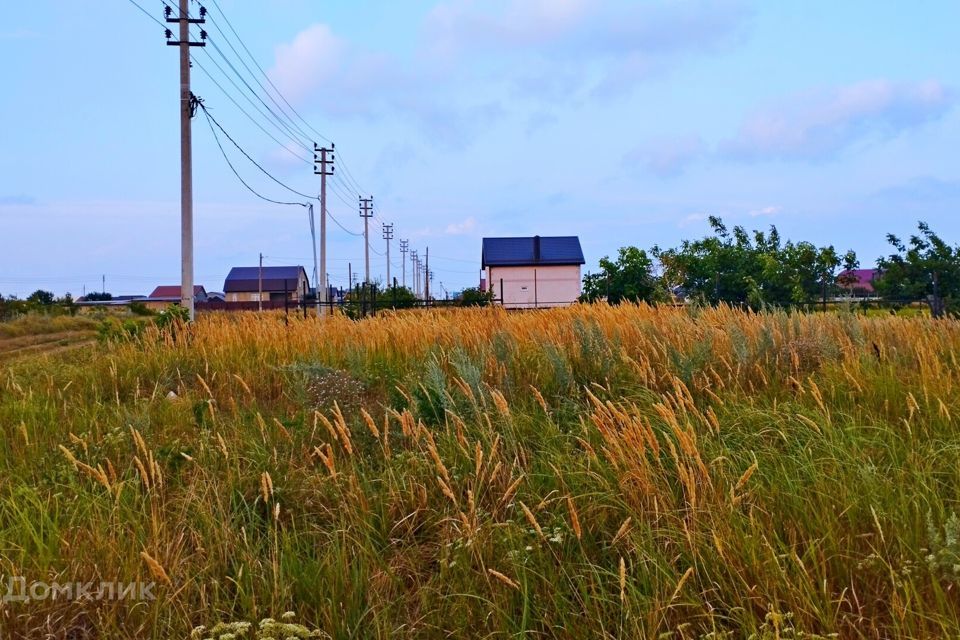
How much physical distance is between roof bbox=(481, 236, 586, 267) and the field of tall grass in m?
40.0

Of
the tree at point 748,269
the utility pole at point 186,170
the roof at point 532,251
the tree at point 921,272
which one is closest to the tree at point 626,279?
the tree at point 748,269

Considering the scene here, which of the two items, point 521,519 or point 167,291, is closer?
point 521,519

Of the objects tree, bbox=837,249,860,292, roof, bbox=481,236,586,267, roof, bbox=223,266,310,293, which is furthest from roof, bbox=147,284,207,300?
tree, bbox=837,249,860,292

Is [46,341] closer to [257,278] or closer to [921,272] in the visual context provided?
[921,272]

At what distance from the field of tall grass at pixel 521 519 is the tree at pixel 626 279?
809 inches

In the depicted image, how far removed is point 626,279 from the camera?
82.7 feet

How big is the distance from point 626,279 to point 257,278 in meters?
64.5

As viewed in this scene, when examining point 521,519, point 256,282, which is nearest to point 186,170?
point 521,519

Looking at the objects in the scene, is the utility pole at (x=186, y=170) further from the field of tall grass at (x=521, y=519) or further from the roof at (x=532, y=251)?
the roof at (x=532, y=251)

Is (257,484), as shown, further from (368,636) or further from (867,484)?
(867,484)

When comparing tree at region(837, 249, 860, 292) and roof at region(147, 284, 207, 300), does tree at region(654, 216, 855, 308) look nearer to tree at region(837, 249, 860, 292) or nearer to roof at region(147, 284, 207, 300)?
tree at region(837, 249, 860, 292)

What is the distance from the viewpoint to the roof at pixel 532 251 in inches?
1740

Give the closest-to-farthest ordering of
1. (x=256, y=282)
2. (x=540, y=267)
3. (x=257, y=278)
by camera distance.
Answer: (x=540, y=267), (x=256, y=282), (x=257, y=278)

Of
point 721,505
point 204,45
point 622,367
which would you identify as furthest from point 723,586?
Result: point 204,45
